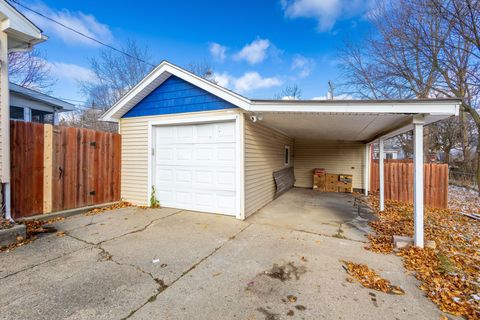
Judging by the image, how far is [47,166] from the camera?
4.70m

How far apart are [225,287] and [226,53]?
46.2 feet

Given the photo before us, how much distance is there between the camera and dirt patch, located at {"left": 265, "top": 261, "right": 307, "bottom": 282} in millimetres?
2641

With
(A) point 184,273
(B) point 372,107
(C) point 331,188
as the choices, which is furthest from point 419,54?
(A) point 184,273

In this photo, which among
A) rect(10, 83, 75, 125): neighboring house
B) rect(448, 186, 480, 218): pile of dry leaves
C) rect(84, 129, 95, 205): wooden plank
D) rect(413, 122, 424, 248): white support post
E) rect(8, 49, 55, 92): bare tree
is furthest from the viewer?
rect(8, 49, 55, 92): bare tree

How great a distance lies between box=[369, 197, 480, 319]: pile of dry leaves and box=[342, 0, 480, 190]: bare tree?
557 cm

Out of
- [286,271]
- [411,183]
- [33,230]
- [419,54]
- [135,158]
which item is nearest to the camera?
[286,271]

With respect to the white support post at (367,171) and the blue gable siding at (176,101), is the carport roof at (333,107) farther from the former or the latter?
the white support post at (367,171)

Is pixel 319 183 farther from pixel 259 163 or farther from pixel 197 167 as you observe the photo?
pixel 197 167

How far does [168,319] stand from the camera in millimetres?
1895

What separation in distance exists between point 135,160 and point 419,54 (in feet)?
41.2

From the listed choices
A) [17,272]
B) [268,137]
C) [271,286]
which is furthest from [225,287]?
[268,137]

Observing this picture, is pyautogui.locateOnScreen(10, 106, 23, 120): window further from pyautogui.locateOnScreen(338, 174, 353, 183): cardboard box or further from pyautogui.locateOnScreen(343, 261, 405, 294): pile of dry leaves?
pyautogui.locateOnScreen(338, 174, 353, 183): cardboard box

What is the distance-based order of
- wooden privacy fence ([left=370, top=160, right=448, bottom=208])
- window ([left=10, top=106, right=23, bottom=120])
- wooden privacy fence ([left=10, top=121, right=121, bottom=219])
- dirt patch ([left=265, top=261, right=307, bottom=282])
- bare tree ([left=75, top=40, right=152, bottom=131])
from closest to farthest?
dirt patch ([left=265, top=261, right=307, bottom=282]) → wooden privacy fence ([left=10, top=121, right=121, bottom=219]) → wooden privacy fence ([left=370, top=160, right=448, bottom=208]) → window ([left=10, top=106, right=23, bottom=120]) → bare tree ([left=75, top=40, right=152, bottom=131])

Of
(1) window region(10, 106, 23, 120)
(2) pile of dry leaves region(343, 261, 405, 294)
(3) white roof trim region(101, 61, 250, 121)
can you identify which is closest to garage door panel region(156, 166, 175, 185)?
(3) white roof trim region(101, 61, 250, 121)
